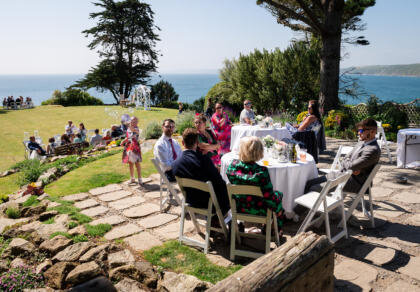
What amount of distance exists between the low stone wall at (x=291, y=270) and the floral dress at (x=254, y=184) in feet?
2.78

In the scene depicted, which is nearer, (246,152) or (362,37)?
(246,152)

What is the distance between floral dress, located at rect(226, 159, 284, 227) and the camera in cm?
312

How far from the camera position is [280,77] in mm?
14758

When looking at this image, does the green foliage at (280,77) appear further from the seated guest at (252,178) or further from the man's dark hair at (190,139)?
the seated guest at (252,178)

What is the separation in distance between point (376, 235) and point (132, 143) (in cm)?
449

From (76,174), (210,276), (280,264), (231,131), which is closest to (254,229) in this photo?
(210,276)

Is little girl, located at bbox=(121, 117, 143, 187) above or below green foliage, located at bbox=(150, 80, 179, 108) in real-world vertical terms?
below

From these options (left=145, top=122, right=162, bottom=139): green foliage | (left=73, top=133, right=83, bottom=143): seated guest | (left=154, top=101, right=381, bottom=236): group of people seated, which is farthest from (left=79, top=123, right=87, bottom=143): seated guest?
(left=154, top=101, right=381, bottom=236): group of people seated

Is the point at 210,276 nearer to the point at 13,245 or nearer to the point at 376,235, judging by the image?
the point at 376,235

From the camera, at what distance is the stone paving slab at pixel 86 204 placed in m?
5.12

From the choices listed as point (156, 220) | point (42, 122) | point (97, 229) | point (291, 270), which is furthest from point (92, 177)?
point (42, 122)

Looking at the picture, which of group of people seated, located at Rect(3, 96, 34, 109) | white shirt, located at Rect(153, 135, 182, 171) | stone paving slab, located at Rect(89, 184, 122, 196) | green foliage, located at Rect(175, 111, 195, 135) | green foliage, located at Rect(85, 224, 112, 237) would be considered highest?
group of people seated, located at Rect(3, 96, 34, 109)

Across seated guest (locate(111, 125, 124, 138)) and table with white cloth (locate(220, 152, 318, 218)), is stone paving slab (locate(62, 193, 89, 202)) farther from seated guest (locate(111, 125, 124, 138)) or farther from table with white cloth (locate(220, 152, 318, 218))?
seated guest (locate(111, 125, 124, 138))

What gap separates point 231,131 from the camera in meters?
7.85
